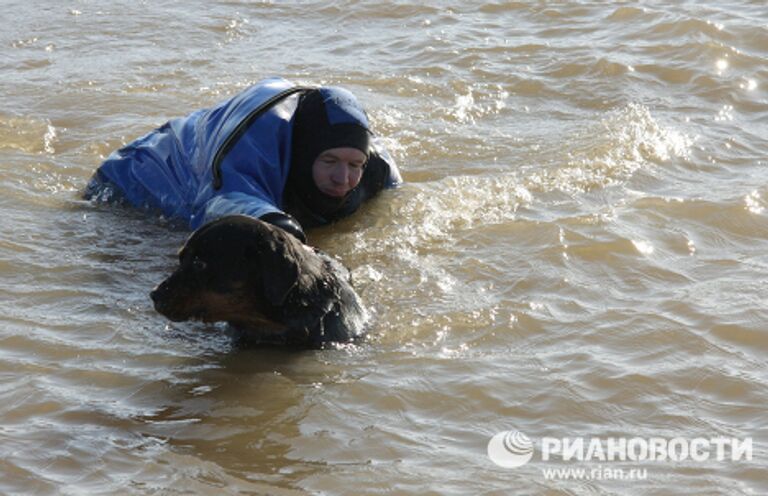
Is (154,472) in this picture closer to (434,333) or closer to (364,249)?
(434,333)

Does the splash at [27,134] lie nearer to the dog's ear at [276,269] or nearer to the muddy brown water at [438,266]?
the muddy brown water at [438,266]

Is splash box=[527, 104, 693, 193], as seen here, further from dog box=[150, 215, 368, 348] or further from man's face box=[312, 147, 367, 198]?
dog box=[150, 215, 368, 348]

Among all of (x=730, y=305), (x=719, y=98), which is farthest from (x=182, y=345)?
(x=719, y=98)

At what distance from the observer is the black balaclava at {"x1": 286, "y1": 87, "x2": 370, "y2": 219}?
755cm

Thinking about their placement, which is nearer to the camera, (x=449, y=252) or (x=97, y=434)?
(x=97, y=434)

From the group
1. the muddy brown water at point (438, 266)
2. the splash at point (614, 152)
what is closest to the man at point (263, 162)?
the muddy brown water at point (438, 266)

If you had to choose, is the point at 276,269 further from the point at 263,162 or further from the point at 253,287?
the point at 263,162

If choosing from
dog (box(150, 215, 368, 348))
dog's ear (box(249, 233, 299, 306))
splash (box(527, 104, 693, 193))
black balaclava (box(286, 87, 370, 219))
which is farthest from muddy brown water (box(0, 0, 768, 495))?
dog's ear (box(249, 233, 299, 306))

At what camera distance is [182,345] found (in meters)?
6.44

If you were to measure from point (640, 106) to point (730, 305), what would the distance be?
3.88m

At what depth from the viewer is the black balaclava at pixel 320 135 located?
7.55 m

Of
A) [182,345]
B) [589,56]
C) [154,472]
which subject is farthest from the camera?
[589,56]

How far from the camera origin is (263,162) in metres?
7.37

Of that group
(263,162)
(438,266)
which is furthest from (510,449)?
(263,162)
